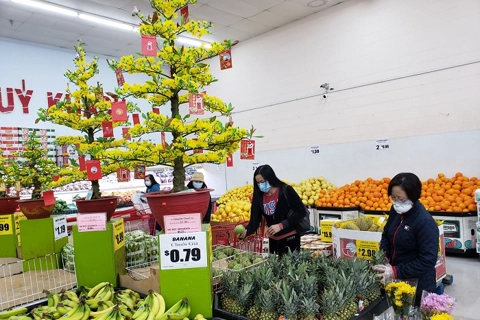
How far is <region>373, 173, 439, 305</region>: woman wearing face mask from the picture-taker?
7.29ft

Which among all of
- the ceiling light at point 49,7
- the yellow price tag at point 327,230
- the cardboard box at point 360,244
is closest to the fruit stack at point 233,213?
the yellow price tag at point 327,230

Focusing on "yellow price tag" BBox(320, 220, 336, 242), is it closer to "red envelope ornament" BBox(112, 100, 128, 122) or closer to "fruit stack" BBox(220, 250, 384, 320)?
"fruit stack" BBox(220, 250, 384, 320)

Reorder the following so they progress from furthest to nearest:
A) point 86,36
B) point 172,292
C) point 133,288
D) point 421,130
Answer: point 86,36, point 421,130, point 133,288, point 172,292

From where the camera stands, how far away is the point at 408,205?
2371mm

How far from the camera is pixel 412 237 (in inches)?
92.2

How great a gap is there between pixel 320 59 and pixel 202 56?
586 centimetres

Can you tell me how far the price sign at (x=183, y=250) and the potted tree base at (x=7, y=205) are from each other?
2.41m

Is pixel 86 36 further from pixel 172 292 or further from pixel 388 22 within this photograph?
pixel 172 292

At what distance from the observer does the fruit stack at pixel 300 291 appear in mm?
1594

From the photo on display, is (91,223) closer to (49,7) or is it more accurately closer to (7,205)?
(7,205)

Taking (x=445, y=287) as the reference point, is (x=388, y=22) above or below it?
above

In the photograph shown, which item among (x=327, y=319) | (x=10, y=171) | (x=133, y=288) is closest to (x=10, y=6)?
(x=10, y=171)

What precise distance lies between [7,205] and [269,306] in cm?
287

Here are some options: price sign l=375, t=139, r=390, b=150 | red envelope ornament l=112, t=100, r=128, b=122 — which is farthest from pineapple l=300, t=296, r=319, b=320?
price sign l=375, t=139, r=390, b=150
